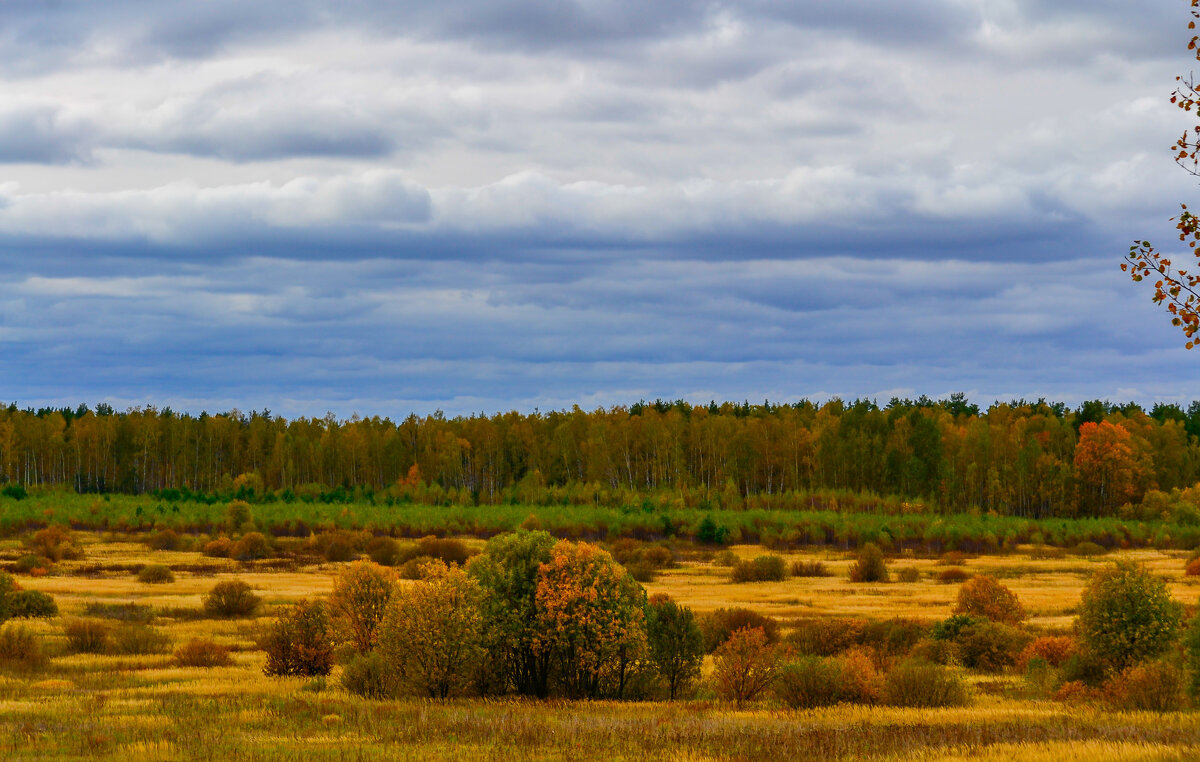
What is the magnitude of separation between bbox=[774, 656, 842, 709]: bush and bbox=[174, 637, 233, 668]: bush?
19.2 m

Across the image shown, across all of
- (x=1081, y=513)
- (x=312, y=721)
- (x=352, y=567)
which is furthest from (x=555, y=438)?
(x=312, y=721)

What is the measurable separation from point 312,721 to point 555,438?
15210 cm

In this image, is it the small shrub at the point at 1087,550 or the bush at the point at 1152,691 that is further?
the small shrub at the point at 1087,550

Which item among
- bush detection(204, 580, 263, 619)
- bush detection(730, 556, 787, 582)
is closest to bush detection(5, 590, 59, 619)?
bush detection(204, 580, 263, 619)

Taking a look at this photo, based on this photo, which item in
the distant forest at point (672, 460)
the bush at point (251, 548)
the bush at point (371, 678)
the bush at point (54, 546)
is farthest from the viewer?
the distant forest at point (672, 460)

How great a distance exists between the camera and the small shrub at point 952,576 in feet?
242

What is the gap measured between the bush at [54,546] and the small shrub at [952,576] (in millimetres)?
61553

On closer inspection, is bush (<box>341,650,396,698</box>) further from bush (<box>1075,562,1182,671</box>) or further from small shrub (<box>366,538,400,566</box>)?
small shrub (<box>366,538,400,566</box>)

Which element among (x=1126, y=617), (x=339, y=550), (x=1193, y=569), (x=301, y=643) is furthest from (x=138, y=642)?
(x=1193, y=569)

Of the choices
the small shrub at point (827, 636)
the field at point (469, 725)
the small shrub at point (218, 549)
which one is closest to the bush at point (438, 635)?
the field at point (469, 725)

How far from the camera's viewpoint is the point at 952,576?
2936 inches

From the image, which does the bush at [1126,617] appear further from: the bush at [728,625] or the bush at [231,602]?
the bush at [231,602]

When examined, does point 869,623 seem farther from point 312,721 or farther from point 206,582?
point 206,582

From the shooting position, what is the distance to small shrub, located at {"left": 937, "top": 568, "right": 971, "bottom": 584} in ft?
242
